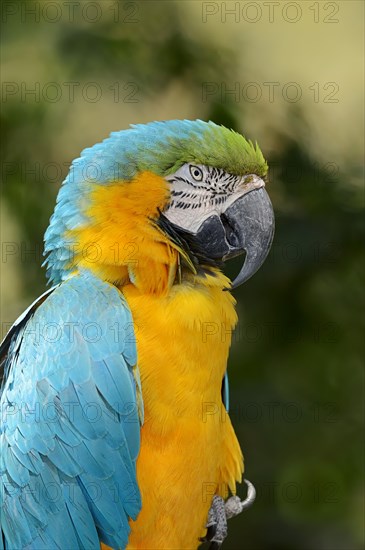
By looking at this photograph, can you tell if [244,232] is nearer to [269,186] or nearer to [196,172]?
[196,172]

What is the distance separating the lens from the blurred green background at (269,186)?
12.3 feet

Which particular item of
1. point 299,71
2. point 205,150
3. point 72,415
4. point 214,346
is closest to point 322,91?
point 299,71

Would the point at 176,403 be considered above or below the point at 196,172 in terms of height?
below

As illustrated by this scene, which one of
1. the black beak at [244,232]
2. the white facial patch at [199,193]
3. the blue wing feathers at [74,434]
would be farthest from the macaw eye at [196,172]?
the blue wing feathers at [74,434]

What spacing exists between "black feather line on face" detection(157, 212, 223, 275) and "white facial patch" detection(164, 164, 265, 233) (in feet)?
0.06

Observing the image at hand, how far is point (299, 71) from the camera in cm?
414

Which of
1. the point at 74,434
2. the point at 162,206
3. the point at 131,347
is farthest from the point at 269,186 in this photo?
A: the point at 74,434

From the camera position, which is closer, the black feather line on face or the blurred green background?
the black feather line on face

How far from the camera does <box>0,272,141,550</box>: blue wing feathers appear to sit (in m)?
2.33

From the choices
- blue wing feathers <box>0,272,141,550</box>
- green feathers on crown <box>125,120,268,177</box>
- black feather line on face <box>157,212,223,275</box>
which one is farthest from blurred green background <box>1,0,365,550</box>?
blue wing feathers <box>0,272,141,550</box>

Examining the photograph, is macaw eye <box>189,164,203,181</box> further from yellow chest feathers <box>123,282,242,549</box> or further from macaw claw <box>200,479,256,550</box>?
macaw claw <box>200,479,256,550</box>

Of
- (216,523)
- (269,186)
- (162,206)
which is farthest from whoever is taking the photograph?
(269,186)

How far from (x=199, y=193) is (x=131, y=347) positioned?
0.54 metres

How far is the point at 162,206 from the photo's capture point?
8.11 ft
